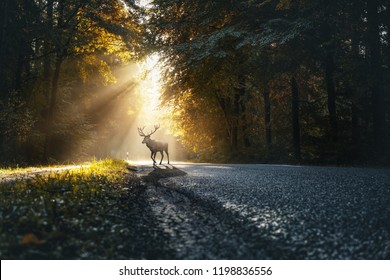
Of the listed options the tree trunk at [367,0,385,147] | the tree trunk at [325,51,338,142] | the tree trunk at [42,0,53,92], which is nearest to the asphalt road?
the tree trunk at [367,0,385,147]

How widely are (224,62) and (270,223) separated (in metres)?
14.4

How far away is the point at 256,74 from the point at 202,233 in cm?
1295

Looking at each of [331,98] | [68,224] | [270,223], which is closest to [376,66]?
[331,98]

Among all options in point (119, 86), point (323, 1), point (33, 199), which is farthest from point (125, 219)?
point (119, 86)

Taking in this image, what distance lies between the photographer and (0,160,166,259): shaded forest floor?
2.85m

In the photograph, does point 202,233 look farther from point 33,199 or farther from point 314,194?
point 314,194

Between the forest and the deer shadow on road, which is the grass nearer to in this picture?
the deer shadow on road

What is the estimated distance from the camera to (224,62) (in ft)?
57.4

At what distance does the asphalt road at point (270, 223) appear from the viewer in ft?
9.57

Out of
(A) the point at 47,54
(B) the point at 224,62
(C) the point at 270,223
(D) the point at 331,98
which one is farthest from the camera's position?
(A) the point at 47,54

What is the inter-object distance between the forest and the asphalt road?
8448 millimetres

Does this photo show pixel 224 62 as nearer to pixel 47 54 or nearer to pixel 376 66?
pixel 376 66

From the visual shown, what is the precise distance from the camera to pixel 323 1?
13719 mm

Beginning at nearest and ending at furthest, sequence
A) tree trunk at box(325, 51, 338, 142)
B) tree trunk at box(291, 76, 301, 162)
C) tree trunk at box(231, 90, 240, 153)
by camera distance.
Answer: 1. tree trunk at box(325, 51, 338, 142)
2. tree trunk at box(291, 76, 301, 162)
3. tree trunk at box(231, 90, 240, 153)
